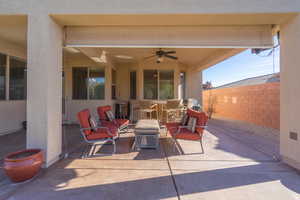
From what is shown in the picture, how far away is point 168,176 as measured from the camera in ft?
8.25

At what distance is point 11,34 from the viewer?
168 inches

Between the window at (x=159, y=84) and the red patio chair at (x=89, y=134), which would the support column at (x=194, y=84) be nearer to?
the window at (x=159, y=84)

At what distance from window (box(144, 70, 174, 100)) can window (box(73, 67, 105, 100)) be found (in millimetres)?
2113

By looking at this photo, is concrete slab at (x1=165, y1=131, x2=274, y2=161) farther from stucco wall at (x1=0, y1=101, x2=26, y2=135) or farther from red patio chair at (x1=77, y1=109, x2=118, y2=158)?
stucco wall at (x1=0, y1=101, x2=26, y2=135)

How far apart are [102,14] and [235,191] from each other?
355 cm

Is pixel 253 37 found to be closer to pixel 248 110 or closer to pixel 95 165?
pixel 95 165

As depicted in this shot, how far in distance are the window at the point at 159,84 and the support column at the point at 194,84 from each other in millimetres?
1404

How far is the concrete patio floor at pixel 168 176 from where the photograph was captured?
2.08m

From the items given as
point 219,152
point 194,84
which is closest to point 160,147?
point 219,152

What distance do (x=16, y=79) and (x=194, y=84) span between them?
26.1 feet

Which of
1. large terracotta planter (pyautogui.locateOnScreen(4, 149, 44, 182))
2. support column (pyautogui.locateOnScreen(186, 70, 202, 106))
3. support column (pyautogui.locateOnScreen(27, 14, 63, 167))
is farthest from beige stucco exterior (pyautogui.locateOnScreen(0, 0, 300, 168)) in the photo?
support column (pyautogui.locateOnScreen(186, 70, 202, 106))

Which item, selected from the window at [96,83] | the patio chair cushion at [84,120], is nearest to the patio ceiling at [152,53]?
the window at [96,83]

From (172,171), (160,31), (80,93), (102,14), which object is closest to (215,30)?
(160,31)

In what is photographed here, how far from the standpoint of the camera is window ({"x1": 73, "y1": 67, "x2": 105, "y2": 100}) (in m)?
6.75
